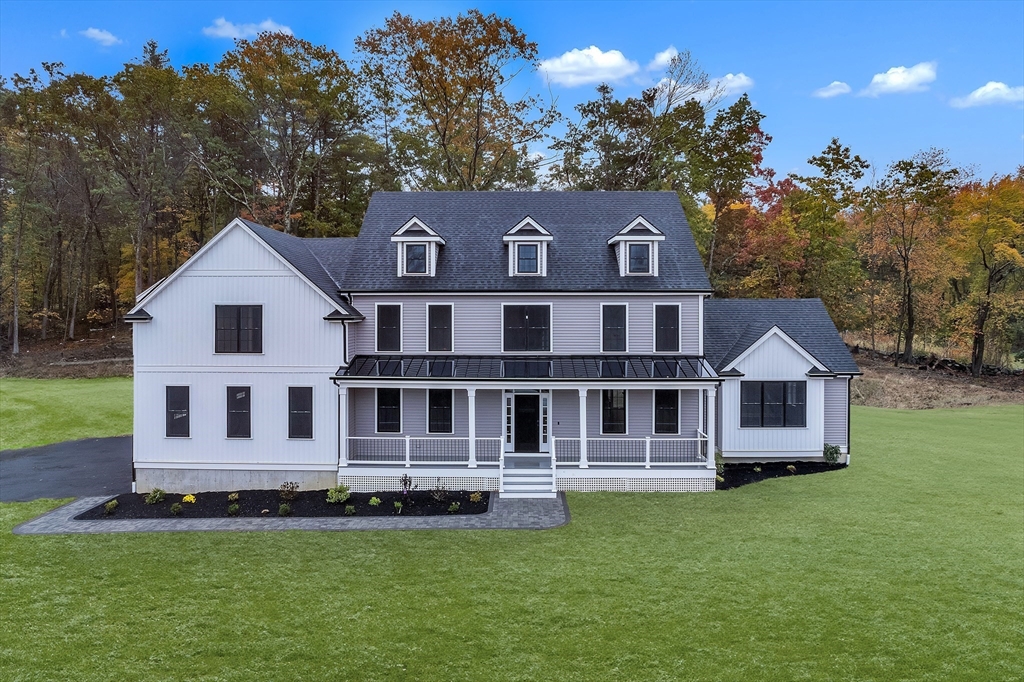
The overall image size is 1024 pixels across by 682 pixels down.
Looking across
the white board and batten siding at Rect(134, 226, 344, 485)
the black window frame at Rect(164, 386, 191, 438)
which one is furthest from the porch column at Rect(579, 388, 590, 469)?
the black window frame at Rect(164, 386, 191, 438)

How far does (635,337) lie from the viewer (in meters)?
20.7

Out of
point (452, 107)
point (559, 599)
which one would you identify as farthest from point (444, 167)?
point (559, 599)

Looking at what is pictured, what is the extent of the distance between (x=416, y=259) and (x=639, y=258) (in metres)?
8.05

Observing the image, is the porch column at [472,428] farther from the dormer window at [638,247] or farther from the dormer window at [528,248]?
the dormer window at [638,247]

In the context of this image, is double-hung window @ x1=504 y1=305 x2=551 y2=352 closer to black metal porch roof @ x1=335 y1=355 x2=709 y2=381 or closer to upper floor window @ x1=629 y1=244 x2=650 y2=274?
black metal porch roof @ x1=335 y1=355 x2=709 y2=381

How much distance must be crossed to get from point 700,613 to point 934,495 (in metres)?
11.8

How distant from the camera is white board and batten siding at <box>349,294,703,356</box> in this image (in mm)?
20656

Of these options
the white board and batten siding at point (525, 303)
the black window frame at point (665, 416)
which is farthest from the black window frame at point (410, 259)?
the black window frame at point (665, 416)

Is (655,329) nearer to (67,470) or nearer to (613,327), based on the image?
(613,327)

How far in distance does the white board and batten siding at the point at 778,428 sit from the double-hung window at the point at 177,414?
61.4 ft

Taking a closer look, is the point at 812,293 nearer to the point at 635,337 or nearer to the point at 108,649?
the point at 635,337

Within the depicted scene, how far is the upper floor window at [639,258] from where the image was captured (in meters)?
21.0

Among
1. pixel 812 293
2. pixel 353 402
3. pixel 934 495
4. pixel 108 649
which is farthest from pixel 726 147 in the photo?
pixel 108 649

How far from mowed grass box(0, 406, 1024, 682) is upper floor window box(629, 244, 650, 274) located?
8.31 metres
